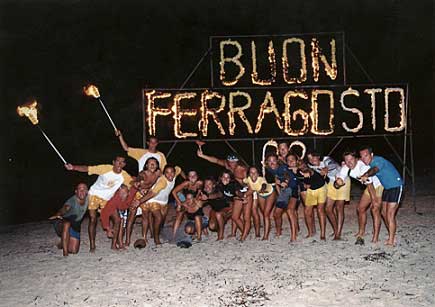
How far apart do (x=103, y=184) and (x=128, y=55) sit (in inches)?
943

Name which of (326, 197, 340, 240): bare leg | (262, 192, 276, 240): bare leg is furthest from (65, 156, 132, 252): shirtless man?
(326, 197, 340, 240): bare leg

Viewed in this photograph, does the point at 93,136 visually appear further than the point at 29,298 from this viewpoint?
Yes

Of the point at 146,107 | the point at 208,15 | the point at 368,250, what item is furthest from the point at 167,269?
the point at 208,15

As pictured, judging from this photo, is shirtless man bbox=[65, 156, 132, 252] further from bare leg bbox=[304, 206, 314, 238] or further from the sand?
bare leg bbox=[304, 206, 314, 238]

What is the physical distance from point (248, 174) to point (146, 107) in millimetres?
3065

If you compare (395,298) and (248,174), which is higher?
(248,174)

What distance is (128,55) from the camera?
31.4 metres

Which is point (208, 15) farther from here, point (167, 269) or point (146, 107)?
point (167, 269)

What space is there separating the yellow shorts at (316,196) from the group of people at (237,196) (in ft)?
0.06

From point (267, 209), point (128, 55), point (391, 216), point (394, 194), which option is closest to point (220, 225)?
point (267, 209)

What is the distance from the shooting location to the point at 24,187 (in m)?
25.3

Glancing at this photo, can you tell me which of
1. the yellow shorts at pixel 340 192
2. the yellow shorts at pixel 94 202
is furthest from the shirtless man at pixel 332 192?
the yellow shorts at pixel 94 202

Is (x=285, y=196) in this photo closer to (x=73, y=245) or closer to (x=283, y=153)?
(x=283, y=153)

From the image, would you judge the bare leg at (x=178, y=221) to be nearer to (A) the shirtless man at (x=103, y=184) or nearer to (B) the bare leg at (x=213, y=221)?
(B) the bare leg at (x=213, y=221)
